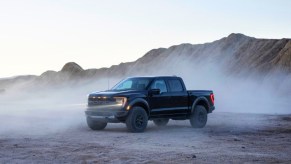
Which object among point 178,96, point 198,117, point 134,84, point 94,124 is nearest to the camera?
point 94,124

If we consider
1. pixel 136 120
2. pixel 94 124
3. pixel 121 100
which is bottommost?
pixel 94 124

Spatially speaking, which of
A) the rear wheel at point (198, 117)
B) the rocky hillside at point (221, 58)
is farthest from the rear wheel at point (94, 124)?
the rocky hillside at point (221, 58)

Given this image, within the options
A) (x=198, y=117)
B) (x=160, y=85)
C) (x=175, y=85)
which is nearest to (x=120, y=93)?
(x=160, y=85)

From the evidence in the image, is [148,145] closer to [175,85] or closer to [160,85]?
[160,85]

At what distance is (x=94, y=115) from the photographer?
18.5 m

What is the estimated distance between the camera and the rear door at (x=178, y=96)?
19.6 metres

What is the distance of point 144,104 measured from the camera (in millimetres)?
18422

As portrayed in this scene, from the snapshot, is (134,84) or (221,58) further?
(221,58)

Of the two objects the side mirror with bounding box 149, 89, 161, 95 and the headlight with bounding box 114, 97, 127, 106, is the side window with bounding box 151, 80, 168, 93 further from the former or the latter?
the headlight with bounding box 114, 97, 127, 106

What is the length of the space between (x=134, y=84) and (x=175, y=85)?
1.58 metres

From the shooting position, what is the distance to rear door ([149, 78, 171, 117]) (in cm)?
1886

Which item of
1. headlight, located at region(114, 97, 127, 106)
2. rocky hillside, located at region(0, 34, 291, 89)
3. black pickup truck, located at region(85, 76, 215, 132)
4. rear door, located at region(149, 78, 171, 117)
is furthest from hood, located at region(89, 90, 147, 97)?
rocky hillside, located at region(0, 34, 291, 89)

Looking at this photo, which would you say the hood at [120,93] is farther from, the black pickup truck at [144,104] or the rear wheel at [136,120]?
the rear wheel at [136,120]

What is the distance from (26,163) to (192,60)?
88.1 meters
